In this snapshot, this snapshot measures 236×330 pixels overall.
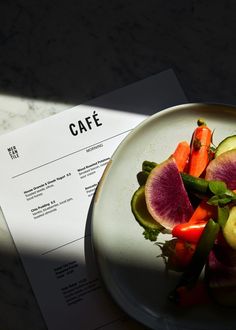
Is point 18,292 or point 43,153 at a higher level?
point 43,153

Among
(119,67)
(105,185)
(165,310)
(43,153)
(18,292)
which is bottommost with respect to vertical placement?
(165,310)

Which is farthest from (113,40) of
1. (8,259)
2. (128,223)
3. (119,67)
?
(8,259)

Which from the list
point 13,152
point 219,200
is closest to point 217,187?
point 219,200

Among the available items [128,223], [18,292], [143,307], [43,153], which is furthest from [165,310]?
[43,153]

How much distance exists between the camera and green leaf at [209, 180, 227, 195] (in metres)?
0.87

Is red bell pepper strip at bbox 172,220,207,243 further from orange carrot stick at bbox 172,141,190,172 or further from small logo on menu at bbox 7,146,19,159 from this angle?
small logo on menu at bbox 7,146,19,159

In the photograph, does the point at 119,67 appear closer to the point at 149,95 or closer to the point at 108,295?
the point at 149,95

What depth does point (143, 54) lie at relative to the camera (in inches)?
42.0

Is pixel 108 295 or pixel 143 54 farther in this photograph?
pixel 143 54

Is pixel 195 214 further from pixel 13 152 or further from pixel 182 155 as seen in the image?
pixel 13 152

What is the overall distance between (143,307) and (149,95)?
417 mm

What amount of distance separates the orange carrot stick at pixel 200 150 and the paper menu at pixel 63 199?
11cm

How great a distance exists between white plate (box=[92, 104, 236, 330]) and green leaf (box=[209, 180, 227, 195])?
125 mm

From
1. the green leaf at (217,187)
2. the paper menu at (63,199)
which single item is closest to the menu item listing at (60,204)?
the paper menu at (63,199)
